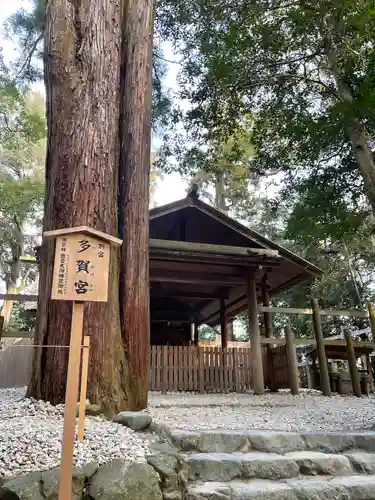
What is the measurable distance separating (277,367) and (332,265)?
9075 millimetres

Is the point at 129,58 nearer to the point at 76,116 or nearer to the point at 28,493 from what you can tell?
the point at 76,116

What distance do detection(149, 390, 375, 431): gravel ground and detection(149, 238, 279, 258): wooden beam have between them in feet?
9.45

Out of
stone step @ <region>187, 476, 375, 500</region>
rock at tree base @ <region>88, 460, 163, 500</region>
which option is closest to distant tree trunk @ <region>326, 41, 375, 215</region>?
stone step @ <region>187, 476, 375, 500</region>

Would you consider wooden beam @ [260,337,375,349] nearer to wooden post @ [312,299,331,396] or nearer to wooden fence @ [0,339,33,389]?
wooden post @ [312,299,331,396]

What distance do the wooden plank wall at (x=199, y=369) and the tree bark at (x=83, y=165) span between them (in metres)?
4.01

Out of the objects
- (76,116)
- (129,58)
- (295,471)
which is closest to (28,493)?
(295,471)

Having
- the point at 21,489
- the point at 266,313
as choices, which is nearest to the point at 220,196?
the point at 266,313

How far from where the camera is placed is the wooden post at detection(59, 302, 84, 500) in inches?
90.1

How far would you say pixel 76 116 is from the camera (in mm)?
4793

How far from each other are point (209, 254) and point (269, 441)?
4.80m

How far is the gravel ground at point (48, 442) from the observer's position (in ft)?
8.81

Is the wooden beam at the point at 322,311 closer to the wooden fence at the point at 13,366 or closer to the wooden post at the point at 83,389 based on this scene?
the wooden post at the point at 83,389

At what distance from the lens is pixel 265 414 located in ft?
18.4

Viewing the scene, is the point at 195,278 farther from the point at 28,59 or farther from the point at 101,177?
the point at 28,59
